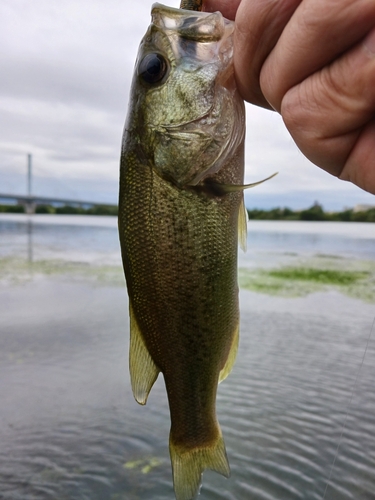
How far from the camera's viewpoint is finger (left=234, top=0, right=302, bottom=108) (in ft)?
3.57

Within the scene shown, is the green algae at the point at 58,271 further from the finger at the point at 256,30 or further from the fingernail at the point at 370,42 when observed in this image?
the fingernail at the point at 370,42

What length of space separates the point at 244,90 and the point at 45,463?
15.8ft

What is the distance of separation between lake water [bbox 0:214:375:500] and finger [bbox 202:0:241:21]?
5.00 feet

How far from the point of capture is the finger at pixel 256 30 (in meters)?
1.09

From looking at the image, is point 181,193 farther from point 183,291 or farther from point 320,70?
point 320,70

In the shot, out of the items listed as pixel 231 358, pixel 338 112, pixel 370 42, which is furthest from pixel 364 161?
pixel 231 358

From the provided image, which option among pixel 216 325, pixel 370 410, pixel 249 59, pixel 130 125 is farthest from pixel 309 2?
pixel 370 410

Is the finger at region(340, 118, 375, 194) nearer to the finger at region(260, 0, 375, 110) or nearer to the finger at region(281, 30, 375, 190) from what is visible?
the finger at region(281, 30, 375, 190)

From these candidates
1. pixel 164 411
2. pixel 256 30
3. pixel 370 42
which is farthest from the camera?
pixel 164 411

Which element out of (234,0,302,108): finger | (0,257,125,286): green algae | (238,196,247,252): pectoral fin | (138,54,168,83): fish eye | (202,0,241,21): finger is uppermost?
(202,0,241,21): finger

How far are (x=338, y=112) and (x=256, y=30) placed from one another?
0.33 metres

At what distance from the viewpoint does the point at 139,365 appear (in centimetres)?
189

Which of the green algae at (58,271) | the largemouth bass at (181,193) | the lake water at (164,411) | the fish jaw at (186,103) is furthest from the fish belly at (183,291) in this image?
the green algae at (58,271)

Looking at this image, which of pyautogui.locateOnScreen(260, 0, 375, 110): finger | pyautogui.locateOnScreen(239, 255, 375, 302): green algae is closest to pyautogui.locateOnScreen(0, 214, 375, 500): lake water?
pyautogui.locateOnScreen(260, 0, 375, 110): finger
